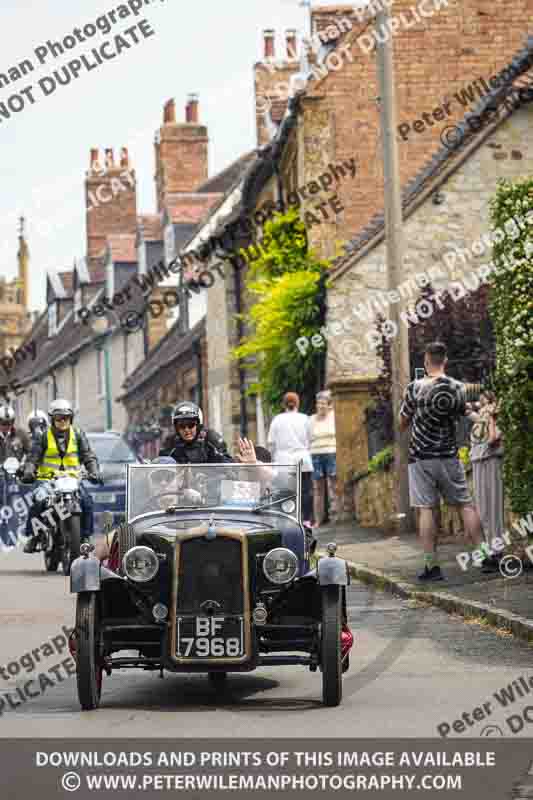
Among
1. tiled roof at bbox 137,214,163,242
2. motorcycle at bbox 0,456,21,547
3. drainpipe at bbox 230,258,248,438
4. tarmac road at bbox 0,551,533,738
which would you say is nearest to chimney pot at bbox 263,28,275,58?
drainpipe at bbox 230,258,248,438

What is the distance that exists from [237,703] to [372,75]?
79.6 feet

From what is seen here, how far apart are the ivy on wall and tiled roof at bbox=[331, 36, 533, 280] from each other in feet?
37.8

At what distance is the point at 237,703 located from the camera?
865cm

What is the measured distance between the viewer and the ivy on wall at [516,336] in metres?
13.8

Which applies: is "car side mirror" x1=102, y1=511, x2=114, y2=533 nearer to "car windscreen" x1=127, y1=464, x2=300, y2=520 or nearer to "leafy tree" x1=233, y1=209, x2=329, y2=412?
"car windscreen" x1=127, y1=464, x2=300, y2=520

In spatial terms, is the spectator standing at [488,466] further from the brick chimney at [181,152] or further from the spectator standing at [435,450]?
the brick chimney at [181,152]

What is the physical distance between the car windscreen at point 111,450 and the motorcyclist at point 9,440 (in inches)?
208

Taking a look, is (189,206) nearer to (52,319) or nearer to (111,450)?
(111,450)

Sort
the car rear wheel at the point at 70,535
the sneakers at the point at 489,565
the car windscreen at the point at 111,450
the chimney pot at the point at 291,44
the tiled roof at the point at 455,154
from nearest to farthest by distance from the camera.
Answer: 1. the sneakers at the point at 489,565
2. the car rear wheel at the point at 70,535
3. the tiled roof at the point at 455,154
4. the car windscreen at the point at 111,450
5. the chimney pot at the point at 291,44

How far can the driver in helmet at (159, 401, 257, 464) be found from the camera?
10680 mm

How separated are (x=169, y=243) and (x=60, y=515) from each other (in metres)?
34.5

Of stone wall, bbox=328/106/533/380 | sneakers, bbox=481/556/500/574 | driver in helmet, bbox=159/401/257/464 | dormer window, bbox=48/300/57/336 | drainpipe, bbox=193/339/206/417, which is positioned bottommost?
sneakers, bbox=481/556/500/574

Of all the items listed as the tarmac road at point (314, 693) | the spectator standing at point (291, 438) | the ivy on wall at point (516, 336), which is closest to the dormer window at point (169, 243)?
the spectator standing at point (291, 438)
